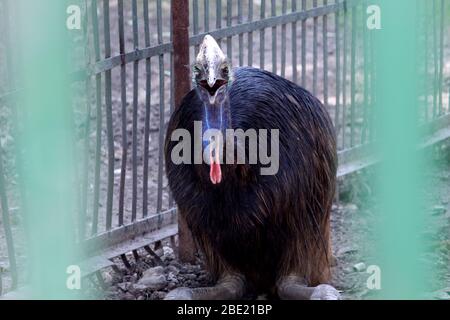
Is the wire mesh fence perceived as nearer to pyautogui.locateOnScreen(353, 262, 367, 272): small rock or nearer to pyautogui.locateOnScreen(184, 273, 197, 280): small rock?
A: pyautogui.locateOnScreen(184, 273, 197, 280): small rock

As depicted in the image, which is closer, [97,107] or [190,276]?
[97,107]

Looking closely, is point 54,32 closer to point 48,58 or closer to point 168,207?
point 48,58

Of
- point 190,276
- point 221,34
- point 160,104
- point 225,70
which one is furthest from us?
point 221,34

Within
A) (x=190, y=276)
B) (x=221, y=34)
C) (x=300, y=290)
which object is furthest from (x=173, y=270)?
(x=221, y=34)

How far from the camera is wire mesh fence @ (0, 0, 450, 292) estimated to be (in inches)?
156

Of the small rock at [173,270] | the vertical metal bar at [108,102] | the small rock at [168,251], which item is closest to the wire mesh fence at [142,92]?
the vertical metal bar at [108,102]

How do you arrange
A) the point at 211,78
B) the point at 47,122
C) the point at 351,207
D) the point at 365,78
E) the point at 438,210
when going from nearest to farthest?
the point at 47,122 → the point at 211,78 → the point at 438,210 → the point at 365,78 → the point at 351,207

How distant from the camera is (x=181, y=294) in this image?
3.65m

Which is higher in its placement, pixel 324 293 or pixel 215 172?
pixel 215 172

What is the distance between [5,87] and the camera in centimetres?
384

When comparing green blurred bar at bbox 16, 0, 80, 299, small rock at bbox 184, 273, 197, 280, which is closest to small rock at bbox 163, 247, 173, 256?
small rock at bbox 184, 273, 197, 280

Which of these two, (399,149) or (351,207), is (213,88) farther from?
(351,207)

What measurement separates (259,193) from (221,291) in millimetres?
482

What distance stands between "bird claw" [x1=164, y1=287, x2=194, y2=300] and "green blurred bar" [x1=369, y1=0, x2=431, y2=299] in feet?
6.47
